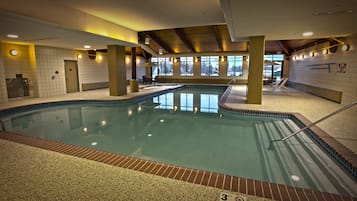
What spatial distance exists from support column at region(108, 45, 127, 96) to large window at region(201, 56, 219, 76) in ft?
28.6

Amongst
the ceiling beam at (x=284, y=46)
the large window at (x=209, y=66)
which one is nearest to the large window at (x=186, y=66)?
the large window at (x=209, y=66)

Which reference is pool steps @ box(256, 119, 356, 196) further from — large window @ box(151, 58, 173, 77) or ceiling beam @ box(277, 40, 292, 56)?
large window @ box(151, 58, 173, 77)

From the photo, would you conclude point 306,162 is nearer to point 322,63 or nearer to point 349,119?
point 349,119

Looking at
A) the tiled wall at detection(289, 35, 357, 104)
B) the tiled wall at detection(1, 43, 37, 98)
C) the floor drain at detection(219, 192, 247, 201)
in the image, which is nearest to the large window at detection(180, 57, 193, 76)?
the tiled wall at detection(289, 35, 357, 104)

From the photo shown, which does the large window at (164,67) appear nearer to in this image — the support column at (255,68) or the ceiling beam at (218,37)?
the ceiling beam at (218,37)

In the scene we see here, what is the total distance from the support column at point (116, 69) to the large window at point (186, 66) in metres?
8.56

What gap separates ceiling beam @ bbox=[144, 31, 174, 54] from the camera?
1179cm

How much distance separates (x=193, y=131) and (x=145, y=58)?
1392 centimetres

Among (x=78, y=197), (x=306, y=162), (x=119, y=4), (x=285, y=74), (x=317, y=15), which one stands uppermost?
(x=119, y=4)

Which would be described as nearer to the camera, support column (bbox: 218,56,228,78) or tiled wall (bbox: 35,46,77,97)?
tiled wall (bbox: 35,46,77,97)

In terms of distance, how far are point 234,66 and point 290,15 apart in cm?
1176

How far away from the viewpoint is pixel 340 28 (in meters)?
5.25

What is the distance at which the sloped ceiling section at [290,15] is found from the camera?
328 centimetres

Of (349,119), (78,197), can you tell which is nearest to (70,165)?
(78,197)
